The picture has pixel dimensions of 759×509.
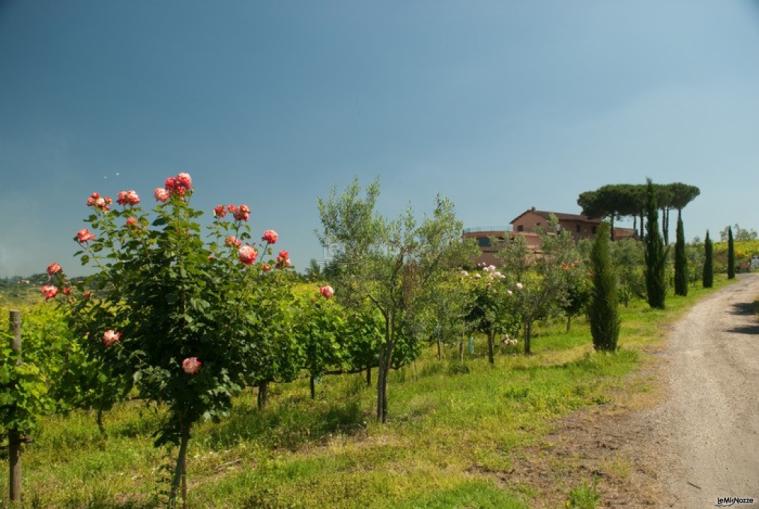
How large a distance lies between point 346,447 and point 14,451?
145 inches

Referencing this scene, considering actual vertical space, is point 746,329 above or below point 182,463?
below

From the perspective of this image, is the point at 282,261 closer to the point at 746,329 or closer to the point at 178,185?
the point at 178,185

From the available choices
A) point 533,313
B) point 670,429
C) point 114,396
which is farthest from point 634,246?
point 114,396

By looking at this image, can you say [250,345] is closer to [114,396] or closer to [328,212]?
[328,212]

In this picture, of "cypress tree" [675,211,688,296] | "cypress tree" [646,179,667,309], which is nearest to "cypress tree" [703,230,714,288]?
"cypress tree" [675,211,688,296]

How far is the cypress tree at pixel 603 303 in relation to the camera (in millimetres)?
11773

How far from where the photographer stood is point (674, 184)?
66.0 meters

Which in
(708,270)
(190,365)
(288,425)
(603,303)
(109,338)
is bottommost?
(288,425)

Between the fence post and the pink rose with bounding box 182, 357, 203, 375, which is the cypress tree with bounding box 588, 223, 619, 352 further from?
the fence post

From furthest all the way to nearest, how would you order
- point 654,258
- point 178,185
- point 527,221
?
point 527,221, point 654,258, point 178,185

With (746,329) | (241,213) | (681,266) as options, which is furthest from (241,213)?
(681,266)

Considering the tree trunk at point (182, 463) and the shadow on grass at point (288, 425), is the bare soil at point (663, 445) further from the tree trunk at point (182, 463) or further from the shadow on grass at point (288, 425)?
the tree trunk at point (182, 463)

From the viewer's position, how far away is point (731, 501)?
14.5 feet

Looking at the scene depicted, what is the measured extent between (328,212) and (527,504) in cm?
476
